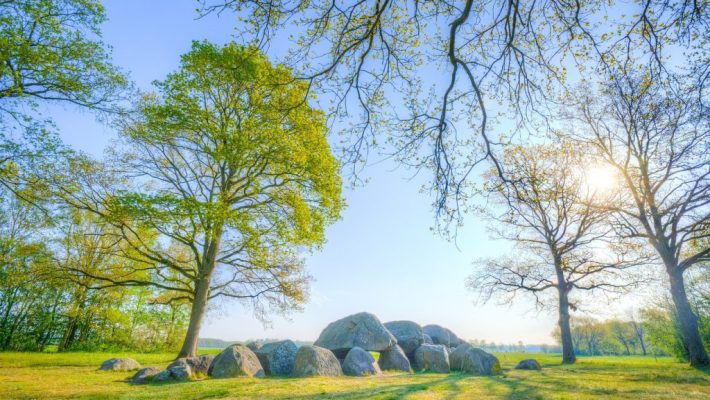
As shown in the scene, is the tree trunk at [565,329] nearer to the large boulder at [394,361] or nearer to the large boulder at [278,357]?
the large boulder at [394,361]

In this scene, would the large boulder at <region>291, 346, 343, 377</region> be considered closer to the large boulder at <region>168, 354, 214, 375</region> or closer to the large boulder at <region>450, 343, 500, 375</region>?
the large boulder at <region>168, 354, 214, 375</region>

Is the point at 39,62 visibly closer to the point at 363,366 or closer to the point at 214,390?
the point at 214,390

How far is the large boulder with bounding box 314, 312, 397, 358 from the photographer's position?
18.1 meters

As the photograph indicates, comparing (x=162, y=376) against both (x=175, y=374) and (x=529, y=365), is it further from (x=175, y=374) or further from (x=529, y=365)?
(x=529, y=365)

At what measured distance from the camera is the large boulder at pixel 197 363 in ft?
39.7

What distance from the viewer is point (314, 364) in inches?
509

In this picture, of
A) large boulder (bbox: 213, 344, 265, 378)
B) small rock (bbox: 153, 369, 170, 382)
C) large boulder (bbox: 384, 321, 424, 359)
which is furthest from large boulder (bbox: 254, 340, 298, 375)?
large boulder (bbox: 384, 321, 424, 359)

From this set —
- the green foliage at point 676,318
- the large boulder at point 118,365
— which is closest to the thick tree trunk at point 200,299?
the large boulder at point 118,365

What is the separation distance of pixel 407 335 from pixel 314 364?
461 inches

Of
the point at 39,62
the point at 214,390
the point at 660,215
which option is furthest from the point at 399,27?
the point at 660,215

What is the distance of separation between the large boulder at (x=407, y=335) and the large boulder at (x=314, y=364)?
32.4ft

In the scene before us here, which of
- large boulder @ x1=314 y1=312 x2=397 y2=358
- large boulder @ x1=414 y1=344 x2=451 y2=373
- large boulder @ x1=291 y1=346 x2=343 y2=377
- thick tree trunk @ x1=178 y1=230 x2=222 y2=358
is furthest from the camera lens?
large boulder @ x1=314 y1=312 x2=397 y2=358

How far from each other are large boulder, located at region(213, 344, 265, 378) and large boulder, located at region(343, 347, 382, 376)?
358cm

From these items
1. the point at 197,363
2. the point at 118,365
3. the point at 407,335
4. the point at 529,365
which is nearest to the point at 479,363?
the point at 529,365
